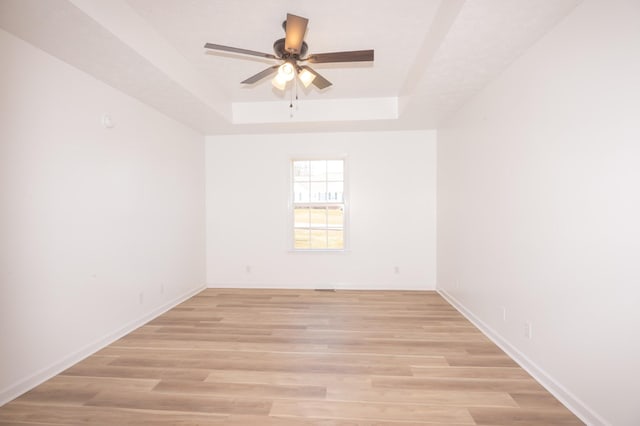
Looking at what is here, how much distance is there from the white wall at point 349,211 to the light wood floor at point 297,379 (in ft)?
4.20

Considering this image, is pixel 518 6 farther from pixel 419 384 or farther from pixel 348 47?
pixel 419 384

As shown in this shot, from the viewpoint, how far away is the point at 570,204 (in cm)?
174

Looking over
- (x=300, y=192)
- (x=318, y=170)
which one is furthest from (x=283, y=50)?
(x=300, y=192)

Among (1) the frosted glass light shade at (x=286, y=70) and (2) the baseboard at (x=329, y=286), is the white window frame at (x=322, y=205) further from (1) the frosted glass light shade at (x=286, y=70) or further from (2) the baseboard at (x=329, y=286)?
(1) the frosted glass light shade at (x=286, y=70)

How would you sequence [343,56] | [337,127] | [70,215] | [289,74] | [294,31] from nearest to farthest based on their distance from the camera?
[294,31] < [343,56] < [289,74] < [70,215] < [337,127]

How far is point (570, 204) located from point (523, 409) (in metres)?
1.35

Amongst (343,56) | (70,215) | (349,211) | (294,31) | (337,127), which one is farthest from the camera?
(349,211)

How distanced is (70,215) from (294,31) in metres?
2.32

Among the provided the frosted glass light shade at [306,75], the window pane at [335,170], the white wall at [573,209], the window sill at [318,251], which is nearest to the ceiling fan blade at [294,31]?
the frosted glass light shade at [306,75]

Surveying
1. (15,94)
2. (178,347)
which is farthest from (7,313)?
(15,94)

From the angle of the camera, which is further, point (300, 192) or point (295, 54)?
point (300, 192)

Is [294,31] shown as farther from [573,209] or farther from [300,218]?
[300,218]

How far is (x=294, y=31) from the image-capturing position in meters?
1.86

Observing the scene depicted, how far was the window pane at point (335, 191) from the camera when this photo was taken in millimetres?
4582
